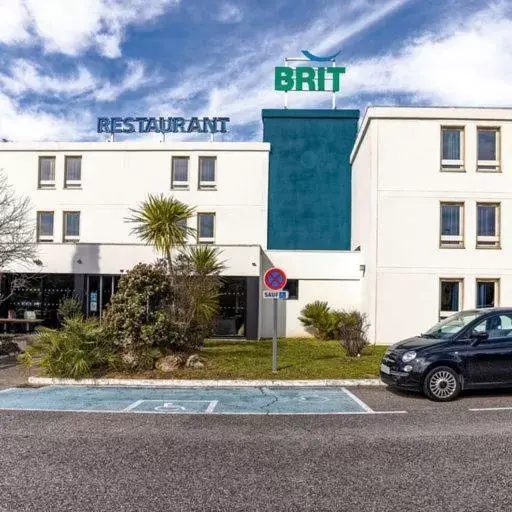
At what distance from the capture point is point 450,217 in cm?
1939

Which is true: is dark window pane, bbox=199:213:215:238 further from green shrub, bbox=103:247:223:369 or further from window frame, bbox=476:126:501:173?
window frame, bbox=476:126:501:173

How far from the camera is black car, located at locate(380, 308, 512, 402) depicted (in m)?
9.34

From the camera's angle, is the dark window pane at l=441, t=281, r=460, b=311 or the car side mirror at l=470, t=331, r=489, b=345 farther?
the dark window pane at l=441, t=281, r=460, b=311

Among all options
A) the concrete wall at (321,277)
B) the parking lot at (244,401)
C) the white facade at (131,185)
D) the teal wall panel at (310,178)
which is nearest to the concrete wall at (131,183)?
the white facade at (131,185)

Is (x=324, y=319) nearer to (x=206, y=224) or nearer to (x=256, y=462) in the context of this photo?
(x=206, y=224)

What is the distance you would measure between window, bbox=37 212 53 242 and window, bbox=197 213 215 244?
288 inches

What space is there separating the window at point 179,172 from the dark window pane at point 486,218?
1340 cm

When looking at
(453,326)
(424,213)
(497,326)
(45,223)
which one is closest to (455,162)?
(424,213)

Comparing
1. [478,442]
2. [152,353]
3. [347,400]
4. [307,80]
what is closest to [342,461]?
[478,442]

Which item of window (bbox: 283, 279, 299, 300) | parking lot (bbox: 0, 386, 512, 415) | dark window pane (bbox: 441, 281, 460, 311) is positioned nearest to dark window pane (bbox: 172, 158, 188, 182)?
window (bbox: 283, 279, 299, 300)

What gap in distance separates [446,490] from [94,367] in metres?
9.20

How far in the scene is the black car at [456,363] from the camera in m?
9.34

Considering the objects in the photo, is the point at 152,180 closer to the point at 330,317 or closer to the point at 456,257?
the point at 330,317

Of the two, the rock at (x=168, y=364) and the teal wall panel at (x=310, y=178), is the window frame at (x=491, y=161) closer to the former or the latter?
the teal wall panel at (x=310, y=178)
